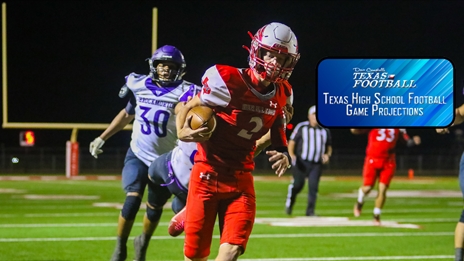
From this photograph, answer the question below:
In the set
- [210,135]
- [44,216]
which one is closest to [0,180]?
[44,216]

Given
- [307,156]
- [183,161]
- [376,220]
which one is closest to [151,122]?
[183,161]

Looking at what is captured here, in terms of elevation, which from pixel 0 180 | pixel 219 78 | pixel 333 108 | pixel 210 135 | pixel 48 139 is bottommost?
pixel 48 139

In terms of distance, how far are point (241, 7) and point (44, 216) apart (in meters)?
30.7

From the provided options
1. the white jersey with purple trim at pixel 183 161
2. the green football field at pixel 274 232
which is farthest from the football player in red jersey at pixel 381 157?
the white jersey with purple trim at pixel 183 161

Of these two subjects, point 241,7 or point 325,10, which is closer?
point 241,7

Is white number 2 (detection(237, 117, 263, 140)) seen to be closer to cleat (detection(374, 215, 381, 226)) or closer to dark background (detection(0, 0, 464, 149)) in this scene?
cleat (detection(374, 215, 381, 226))

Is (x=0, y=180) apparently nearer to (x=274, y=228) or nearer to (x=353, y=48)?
(x=274, y=228)

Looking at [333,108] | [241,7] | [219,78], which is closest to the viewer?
[219,78]

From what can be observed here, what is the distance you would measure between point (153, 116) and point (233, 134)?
2.15 meters

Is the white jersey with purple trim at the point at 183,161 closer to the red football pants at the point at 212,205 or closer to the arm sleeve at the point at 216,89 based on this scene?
the red football pants at the point at 212,205

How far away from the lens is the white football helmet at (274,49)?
4.93 meters

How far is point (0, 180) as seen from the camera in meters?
25.2

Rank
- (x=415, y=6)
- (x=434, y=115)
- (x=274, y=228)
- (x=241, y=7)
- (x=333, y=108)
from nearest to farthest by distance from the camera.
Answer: (x=434, y=115), (x=333, y=108), (x=274, y=228), (x=415, y=6), (x=241, y=7)

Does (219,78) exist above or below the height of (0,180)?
above
